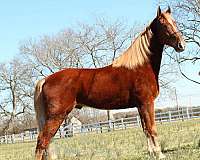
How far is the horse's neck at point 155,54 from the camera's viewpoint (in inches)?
291

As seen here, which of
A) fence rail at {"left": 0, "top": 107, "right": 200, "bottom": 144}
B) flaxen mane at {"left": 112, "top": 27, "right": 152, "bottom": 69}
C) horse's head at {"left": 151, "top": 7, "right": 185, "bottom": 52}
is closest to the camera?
horse's head at {"left": 151, "top": 7, "right": 185, "bottom": 52}

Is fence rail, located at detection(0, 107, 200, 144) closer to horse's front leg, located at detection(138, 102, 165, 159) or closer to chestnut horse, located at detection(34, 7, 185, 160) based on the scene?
chestnut horse, located at detection(34, 7, 185, 160)

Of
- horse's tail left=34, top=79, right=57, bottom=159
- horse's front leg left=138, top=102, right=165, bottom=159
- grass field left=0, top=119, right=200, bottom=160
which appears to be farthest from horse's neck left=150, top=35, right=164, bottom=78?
horse's tail left=34, top=79, right=57, bottom=159

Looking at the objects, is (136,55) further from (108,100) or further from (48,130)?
(48,130)

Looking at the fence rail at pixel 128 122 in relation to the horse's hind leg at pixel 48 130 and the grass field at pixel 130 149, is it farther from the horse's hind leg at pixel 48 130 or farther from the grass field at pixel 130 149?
the horse's hind leg at pixel 48 130

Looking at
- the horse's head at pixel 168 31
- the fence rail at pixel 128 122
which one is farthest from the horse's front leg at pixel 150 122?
the fence rail at pixel 128 122

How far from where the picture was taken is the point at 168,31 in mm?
7223

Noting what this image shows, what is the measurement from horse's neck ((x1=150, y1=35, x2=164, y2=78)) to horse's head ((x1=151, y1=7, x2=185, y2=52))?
0.11m

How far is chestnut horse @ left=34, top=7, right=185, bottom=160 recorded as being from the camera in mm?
7121

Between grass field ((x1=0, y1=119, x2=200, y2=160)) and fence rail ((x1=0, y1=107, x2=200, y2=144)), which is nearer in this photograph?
grass field ((x1=0, y1=119, x2=200, y2=160))

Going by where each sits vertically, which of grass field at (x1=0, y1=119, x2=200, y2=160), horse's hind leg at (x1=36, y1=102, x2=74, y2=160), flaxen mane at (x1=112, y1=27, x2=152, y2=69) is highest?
flaxen mane at (x1=112, y1=27, x2=152, y2=69)

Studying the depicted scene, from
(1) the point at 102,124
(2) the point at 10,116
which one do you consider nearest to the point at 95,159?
(1) the point at 102,124

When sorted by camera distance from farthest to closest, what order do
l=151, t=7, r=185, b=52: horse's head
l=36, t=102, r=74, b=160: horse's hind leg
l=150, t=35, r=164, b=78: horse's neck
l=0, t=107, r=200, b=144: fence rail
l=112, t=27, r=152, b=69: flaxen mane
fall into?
1. l=0, t=107, r=200, b=144: fence rail
2. l=150, t=35, r=164, b=78: horse's neck
3. l=112, t=27, r=152, b=69: flaxen mane
4. l=151, t=7, r=185, b=52: horse's head
5. l=36, t=102, r=74, b=160: horse's hind leg

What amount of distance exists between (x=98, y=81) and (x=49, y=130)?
1224 millimetres
